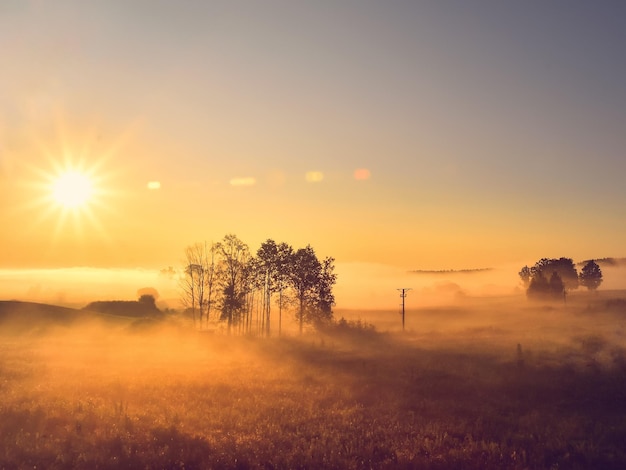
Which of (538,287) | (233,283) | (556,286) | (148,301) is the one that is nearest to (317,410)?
(233,283)

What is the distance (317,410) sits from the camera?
2017 centimetres

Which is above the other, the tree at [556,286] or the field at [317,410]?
the tree at [556,286]

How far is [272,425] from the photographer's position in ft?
56.0

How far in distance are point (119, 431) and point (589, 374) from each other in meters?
28.0

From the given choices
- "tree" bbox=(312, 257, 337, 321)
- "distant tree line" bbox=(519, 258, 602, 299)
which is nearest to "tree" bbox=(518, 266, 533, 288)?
"distant tree line" bbox=(519, 258, 602, 299)

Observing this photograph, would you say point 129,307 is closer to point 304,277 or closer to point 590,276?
point 304,277

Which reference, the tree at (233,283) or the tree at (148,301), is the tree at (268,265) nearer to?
the tree at (233,283)

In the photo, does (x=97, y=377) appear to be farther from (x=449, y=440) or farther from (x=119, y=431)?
(x=449, y=440)

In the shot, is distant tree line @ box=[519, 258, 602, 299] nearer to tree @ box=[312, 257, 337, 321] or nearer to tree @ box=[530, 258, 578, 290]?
tree @ box=[530, 258, 578, 290]

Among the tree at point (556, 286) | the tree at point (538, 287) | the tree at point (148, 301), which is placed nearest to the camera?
the tree at point (148, 301)

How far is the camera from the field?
45.6 feet

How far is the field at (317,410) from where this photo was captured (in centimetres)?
1391


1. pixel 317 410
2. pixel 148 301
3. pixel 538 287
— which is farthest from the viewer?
pixel 538 287

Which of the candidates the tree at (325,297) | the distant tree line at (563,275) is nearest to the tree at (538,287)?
the distant tree line at (563,275)
